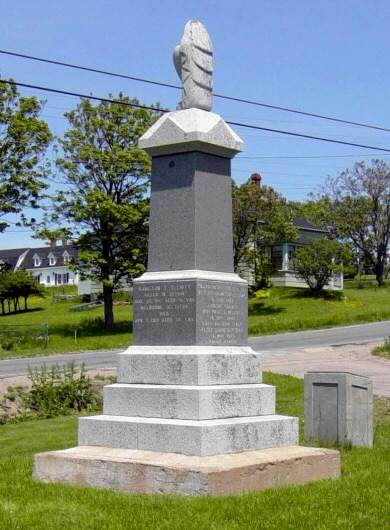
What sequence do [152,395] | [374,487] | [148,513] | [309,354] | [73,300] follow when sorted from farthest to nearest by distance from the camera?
1. [73,300]
2. [309,354]
3. [152,395]
4. [374,487]
5. [148,513]

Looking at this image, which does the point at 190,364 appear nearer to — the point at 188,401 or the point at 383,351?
the point at 188,401

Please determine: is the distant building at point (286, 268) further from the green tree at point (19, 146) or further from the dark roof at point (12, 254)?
the dark roof at point (12, 254)

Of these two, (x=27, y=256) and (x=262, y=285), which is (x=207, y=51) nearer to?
(x=262, y=285)

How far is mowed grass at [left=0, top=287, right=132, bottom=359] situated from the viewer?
1318 inches

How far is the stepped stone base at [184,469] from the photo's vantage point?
25.5ft

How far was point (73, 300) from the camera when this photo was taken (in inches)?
2694

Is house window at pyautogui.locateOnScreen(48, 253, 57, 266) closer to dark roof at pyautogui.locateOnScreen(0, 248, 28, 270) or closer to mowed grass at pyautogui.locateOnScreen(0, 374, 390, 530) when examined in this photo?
dark roof at pyautogui.locateOnScreen(0, 248, 28, 270)

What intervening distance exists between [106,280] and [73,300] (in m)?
28.3

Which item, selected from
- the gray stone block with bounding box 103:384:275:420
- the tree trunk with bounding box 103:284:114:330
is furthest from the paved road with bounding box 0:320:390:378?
the gray stone block with bounding box 103:384:275:420

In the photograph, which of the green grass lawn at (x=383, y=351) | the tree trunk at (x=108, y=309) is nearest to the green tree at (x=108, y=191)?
the tree trunk at (x=108, y=309)

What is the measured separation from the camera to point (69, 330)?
41.4 meters

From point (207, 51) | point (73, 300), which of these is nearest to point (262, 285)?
point (73, 300)

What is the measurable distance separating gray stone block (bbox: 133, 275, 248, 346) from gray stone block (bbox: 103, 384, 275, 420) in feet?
1.82

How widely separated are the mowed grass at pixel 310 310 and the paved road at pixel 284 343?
1762 mm
